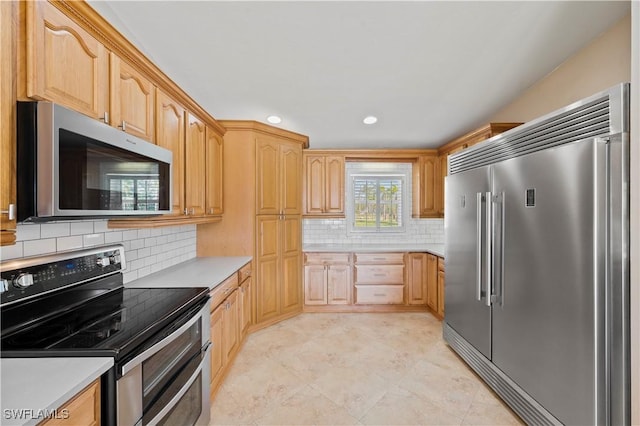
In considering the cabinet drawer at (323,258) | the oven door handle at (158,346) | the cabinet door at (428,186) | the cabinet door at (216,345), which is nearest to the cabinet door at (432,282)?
the cabinet door at (428,186)

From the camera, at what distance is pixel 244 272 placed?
283 centimetres

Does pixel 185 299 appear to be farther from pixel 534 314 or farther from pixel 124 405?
pixel 534 314

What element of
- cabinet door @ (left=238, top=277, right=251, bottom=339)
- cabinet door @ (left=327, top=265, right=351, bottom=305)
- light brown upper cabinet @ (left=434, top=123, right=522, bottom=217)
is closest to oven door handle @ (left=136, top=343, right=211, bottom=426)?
cabinet door @ (left=238, top=277, right=251, bottom=339)

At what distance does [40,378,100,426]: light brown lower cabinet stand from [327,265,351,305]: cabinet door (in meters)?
2.98

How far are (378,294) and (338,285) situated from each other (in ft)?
1.86

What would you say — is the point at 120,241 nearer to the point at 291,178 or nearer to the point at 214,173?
the point at 214,173

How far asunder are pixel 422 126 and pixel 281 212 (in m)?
2.01

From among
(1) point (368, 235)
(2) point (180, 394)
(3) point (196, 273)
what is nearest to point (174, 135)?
(3) point (196, 273)

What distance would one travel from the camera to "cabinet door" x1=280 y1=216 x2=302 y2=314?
350 cm

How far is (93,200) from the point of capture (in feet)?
4.15

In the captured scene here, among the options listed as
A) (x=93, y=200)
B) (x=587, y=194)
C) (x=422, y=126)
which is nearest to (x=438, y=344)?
(x=587, y=194)

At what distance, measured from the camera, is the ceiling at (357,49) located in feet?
5.04

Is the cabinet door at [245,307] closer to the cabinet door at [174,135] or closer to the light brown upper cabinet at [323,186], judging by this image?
the cabinet door at [174,135]

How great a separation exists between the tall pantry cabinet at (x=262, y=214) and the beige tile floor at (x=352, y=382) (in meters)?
0.44
